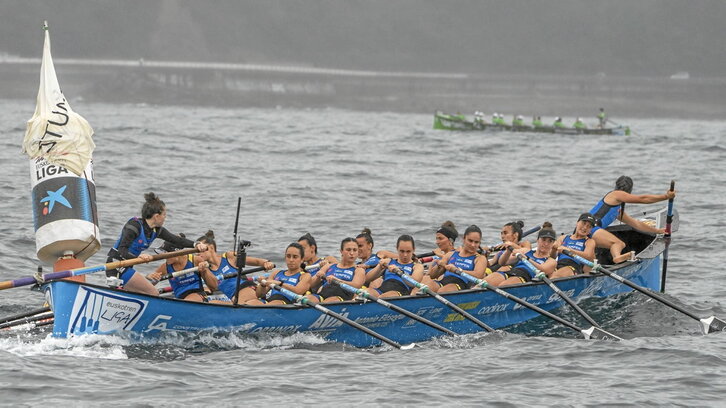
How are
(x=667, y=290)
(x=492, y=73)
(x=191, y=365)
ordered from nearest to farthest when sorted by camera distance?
(x=191, y=365), (x=667, y=290), (x=492, y=73)

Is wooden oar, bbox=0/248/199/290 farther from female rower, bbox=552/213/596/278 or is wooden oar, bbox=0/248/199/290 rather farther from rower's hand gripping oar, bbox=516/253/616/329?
female rower, bbox=552/213/596/278

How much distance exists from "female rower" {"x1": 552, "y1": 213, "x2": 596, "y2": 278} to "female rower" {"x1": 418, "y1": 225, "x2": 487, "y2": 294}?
1.81 meters

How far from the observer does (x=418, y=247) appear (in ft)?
80.8

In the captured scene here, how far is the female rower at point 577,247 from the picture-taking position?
17875mm

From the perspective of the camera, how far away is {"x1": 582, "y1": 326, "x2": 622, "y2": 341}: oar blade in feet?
52.1

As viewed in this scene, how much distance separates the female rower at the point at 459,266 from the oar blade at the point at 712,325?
3.56 metres

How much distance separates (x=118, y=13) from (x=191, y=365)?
131 metres

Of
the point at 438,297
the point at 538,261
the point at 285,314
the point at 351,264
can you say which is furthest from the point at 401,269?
the point at 538,261

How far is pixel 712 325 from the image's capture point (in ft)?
53.9

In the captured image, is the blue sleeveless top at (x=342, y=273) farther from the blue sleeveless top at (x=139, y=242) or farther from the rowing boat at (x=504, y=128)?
the rowing boat at (x=504, y=128)

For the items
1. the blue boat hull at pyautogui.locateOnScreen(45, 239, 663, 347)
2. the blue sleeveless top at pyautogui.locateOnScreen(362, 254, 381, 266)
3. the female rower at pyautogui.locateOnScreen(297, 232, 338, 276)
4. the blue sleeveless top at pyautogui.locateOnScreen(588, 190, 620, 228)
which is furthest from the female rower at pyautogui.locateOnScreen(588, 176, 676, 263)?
the female rower at pyautogui.locateOnScreen(297, 232, 338, 276)

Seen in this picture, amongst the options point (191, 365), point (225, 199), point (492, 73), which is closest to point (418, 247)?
point (225, 199)

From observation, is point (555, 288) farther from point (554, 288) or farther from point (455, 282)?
point (455, 282)

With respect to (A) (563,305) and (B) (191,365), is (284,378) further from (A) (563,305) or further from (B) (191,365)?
(A) (563,305)
